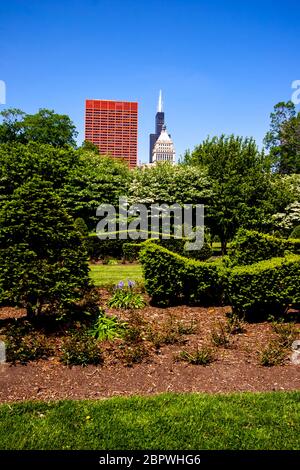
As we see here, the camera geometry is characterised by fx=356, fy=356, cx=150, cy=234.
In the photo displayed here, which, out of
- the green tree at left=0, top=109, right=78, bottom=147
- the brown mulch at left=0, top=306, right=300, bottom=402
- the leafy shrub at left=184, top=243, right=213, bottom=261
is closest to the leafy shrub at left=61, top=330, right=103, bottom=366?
the brown mulch at left=0, top=306, right=300, bottom=402

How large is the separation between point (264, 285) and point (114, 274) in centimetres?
629

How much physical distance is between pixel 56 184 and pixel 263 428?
80.3ft

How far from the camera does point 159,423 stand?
13.0 ft

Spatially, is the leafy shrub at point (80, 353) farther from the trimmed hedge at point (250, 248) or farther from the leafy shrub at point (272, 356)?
the trimmed hedge at point (250, 248)

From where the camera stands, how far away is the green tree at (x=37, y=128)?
47906mm

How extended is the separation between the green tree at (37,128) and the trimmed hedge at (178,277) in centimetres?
4257

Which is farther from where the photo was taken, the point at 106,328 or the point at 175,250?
the point at 175,250

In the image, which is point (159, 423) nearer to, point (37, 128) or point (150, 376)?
point (150, 376)

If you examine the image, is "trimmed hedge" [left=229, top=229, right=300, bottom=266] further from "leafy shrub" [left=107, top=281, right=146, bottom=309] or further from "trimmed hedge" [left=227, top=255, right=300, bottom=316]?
"leafy shrub" [left=107, top=281, right=146, bottom=309]

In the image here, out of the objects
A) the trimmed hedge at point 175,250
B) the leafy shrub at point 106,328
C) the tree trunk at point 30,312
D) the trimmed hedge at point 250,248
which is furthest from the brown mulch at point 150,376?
the trimmed hedge at point 175,250

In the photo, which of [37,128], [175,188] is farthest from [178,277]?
[37,128]

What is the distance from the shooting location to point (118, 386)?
4879 mm
